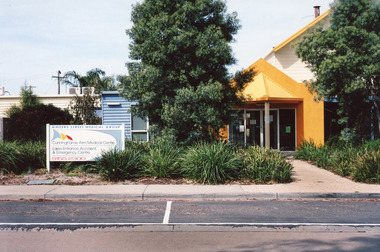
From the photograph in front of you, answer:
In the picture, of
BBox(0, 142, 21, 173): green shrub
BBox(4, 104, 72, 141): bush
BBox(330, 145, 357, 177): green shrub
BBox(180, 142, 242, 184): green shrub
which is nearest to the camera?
BBox(180, 142, 242, 184): green shrub

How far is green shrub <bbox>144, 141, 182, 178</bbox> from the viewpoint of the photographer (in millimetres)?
10703

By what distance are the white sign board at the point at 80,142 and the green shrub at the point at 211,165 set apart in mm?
2595

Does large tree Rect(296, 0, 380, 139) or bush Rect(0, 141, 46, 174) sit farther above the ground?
large tree Rect(296, 0, 380, 139)

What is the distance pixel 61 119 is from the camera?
16.6 metres

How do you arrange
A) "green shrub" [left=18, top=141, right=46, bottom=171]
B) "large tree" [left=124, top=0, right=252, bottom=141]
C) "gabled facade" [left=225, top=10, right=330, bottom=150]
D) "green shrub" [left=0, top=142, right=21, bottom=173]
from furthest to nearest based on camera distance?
"gabled facade" [left=225, top=10, right=330, bottom=150]
"green shrub" [left=18, top=141, right=46, bottom=171]
"large tree" [left=124, top=0, right=252, bottom=141]
"green shrub" [left=0, top=142, right=21, bottom=173]

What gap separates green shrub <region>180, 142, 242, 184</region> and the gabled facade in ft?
17.2

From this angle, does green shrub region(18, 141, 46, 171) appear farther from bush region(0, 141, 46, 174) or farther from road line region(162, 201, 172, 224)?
road line region(162, 201, 172, 224)

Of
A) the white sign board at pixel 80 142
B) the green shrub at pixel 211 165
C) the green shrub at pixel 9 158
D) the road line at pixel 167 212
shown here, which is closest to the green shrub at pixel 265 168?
the green shrub at pixel 211 165

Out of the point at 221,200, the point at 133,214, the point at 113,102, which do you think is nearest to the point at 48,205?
the point at 133,214

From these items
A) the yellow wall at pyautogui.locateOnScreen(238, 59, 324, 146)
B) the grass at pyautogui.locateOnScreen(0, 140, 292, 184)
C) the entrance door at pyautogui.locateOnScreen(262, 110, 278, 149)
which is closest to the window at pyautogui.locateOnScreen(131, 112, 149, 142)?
the yellow wall at pyautogui.locateOnScreen(238, 59, 324, 146)

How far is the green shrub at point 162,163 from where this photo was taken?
10.7 m

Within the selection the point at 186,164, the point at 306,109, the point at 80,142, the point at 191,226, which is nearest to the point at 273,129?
Result: the point at 306,109

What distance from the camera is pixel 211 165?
1020 cm

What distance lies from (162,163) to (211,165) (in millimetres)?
1518
